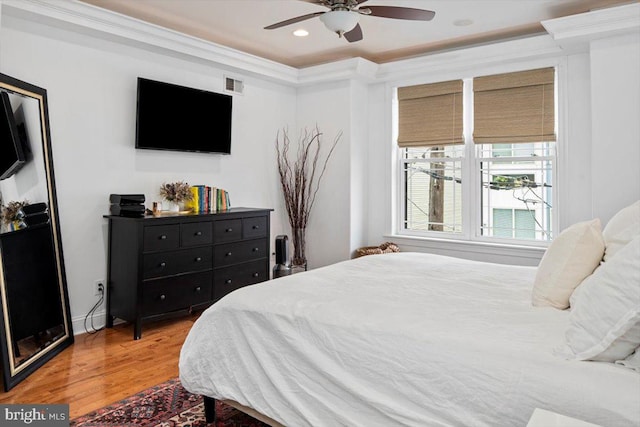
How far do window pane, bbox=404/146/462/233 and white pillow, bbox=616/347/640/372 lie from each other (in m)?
3.59

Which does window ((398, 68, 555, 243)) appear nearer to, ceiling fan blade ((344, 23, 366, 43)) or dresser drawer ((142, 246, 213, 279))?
ceiling fan blade ((344, 23, 366, 43))

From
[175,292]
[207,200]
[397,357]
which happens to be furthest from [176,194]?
[397,357]

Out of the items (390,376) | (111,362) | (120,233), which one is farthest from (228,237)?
(390,376)

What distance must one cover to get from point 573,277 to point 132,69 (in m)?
3.71

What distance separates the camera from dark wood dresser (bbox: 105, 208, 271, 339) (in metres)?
3.48

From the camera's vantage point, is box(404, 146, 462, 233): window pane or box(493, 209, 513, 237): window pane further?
box(404, 146, 462, 233): window pane

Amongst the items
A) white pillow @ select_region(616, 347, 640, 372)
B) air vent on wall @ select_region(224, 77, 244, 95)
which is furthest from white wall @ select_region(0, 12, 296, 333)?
white pillow @ select_region(616, 347, 640, 372)

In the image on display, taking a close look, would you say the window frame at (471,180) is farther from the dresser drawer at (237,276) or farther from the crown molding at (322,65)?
the dresser drawer at (237,276)

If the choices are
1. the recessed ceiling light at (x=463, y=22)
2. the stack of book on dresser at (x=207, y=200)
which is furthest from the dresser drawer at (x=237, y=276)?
the recessed ceiling light at (x=463, y=22)

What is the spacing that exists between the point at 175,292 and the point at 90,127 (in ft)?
4.93

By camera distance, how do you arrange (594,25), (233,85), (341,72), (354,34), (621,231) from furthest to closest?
(341,72)
(233,85)
(594,25)
(354,34)
(621,231)

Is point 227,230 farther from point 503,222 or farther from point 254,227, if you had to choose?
point 503,222

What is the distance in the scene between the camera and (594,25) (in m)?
3.46

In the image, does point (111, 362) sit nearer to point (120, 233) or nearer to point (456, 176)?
point (120, 233)
